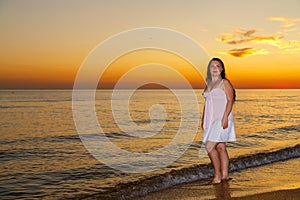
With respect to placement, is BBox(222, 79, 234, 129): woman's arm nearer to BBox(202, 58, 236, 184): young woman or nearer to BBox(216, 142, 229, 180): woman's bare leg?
BBox(202, 58, 236, 184): young woman

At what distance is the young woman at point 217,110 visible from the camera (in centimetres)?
593

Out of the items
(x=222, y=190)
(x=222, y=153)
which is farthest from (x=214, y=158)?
(x=222, y=190)

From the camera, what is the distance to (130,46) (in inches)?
280

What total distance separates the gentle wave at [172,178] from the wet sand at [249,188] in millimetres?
328

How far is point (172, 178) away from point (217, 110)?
2173mm

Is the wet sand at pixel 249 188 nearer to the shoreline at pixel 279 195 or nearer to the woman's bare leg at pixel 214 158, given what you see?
the shoreline at pixel 279 195

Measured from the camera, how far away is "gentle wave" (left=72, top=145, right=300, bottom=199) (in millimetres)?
6577

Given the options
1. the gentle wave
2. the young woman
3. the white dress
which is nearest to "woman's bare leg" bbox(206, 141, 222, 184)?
the young woman

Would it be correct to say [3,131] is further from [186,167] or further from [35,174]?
[186,167]

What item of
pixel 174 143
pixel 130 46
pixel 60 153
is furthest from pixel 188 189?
pixel 174 143

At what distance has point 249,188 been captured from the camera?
19.7ft

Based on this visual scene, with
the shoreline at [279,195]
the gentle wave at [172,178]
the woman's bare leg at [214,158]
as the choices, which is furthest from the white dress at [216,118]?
the gentle wave at [172,178]

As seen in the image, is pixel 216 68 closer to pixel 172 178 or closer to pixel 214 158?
pixel 214 158

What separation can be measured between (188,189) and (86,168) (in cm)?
361
